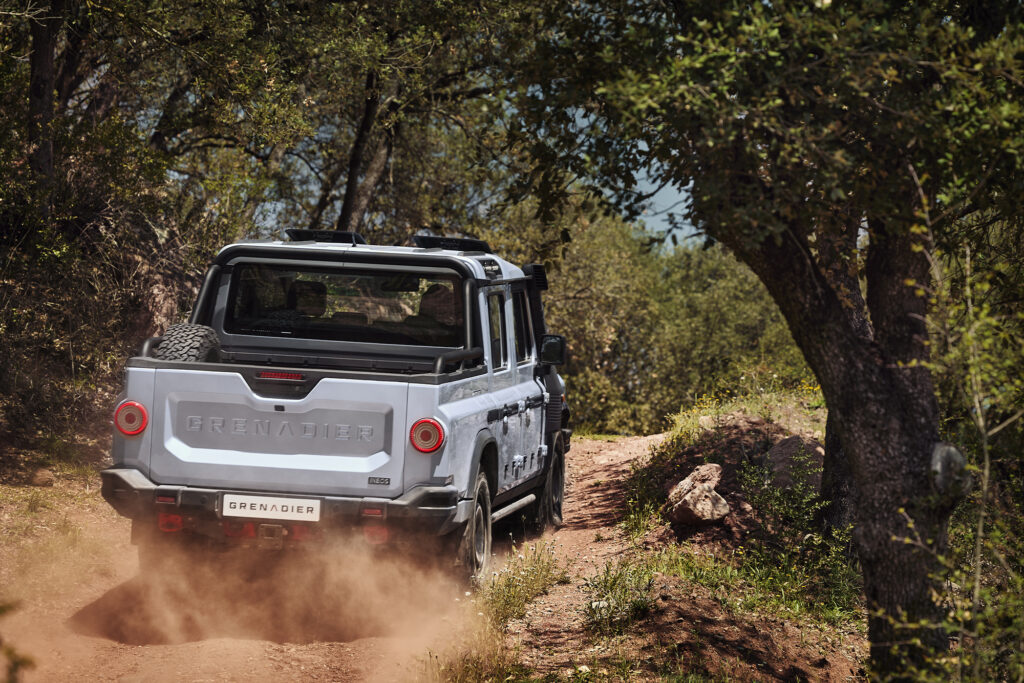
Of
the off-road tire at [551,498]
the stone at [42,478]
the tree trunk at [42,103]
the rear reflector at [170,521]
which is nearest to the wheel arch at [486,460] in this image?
the rear reflector at [170,521]

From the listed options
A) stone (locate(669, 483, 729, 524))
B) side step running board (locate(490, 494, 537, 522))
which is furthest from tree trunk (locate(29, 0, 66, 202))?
stone (locate(669, 483, 729, 524))

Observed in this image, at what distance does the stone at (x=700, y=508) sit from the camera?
8898mm

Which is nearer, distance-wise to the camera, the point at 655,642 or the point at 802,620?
the point at 655,642

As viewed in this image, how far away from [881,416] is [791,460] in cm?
588

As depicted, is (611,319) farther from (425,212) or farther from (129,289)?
(129,289)

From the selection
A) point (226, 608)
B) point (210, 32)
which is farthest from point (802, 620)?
point (210, 32)

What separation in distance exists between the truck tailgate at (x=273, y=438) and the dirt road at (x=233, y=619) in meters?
0.46

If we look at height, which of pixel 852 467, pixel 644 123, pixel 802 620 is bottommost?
pixel 802 620

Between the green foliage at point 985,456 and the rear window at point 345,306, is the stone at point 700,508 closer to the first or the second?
the green foliage at point 985,456

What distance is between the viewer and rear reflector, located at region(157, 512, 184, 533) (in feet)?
19.7

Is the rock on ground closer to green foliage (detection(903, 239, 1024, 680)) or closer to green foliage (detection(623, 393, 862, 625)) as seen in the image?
green foliage (detection(623, 393, 862, 625))

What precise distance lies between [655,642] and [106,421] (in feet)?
28.3

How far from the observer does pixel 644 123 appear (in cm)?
499

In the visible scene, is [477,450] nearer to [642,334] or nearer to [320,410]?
[320,410]
